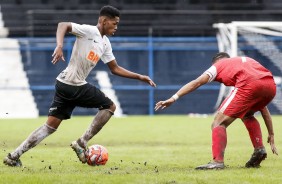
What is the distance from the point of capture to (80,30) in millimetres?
10180

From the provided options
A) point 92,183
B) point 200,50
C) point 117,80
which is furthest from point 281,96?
point 92,183

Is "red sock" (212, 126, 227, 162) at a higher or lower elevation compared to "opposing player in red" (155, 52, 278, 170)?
lower

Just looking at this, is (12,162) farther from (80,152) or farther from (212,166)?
(212,166)

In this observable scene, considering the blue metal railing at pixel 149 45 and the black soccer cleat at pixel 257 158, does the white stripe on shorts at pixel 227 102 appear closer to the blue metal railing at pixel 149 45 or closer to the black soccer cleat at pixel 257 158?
the black soccer cleat at pixel 257 158

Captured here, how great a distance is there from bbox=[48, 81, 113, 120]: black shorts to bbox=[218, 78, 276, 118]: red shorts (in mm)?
1787

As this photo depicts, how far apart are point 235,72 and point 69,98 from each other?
222 centimetres

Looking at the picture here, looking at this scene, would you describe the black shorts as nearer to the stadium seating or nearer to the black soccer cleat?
the black soccer cleat

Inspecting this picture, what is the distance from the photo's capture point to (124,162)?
11.1 metres

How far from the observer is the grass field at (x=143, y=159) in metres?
8.63

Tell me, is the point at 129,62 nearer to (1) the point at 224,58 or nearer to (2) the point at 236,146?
(2) the point at 236,146

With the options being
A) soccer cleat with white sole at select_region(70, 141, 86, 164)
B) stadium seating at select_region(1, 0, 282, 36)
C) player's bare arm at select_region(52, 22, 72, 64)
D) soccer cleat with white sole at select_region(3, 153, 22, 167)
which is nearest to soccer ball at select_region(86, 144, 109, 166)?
soccer cleat with white sole at select_region(70, 141, 86, 164)

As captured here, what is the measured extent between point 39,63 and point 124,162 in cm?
2062

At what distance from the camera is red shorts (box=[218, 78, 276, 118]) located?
9844 millimetres

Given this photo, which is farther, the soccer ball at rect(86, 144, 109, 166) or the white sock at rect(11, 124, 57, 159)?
the soccer ball at rect(86, 144, 109, 166)
